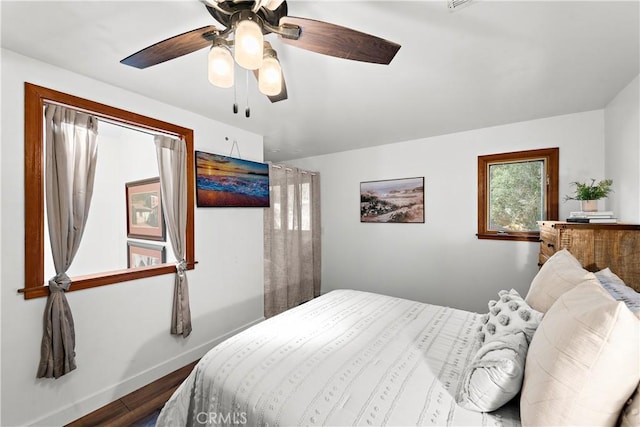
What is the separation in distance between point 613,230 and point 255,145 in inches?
129

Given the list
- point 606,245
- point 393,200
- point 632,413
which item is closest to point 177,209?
point 393,200

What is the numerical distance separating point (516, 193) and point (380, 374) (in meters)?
2.80

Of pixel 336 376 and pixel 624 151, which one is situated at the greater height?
pixel 624 151

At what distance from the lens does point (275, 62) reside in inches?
45.9

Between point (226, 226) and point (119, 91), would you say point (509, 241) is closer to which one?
point (226, 226)

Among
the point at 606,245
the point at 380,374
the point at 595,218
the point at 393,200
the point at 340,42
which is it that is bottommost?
the point at 380,374

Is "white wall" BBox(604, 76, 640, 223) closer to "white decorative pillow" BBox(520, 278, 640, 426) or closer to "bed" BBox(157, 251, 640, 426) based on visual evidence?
"bed" BBox(157, 251, 640, 426)

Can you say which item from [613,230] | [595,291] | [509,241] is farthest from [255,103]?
[509,241]

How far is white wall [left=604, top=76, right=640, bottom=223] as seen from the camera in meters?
1.89

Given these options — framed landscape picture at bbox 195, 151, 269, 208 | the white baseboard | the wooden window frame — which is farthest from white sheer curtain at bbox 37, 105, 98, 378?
framed landscape picture at bbox 195, 151, 269, 208

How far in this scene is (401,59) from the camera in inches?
66.0

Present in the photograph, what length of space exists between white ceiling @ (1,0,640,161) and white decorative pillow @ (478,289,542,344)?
146 centimetres

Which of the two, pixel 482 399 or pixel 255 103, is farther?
pixel 255 103

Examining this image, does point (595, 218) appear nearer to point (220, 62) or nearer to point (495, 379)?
point (495, 379)
